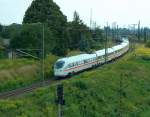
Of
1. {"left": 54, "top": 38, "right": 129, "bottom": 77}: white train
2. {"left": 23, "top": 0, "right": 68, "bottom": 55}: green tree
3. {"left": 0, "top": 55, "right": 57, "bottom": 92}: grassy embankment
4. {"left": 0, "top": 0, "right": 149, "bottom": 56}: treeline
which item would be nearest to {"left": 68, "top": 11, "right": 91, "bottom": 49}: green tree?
{"left": 0, "top": 0, "right": 149, "bottom": 56}: treeline

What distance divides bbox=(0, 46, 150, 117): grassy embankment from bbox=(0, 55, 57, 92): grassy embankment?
246 inches

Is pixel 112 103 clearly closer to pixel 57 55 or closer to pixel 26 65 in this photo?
pixel 26 65

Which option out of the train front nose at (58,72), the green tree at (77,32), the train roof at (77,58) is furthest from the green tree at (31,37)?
the green tree at (77,32)

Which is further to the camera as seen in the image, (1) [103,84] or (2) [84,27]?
(2) [84,27]

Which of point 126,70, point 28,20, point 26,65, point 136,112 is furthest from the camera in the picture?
point 28,20

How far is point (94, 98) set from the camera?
38.8 metres

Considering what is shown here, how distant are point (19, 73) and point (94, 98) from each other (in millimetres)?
11622

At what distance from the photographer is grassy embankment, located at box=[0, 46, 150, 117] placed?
29953 millimetres

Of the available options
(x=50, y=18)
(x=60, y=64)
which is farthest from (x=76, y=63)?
(x=50, y=18)

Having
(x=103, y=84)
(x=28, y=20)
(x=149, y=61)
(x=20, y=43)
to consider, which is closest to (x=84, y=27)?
(x=149, y=61)

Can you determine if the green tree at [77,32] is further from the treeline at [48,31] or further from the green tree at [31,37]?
the green tree at [31,37]

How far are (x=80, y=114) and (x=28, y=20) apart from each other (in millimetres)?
30449

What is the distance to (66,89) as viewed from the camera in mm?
36312

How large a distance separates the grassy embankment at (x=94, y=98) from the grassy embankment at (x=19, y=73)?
6.24 m
